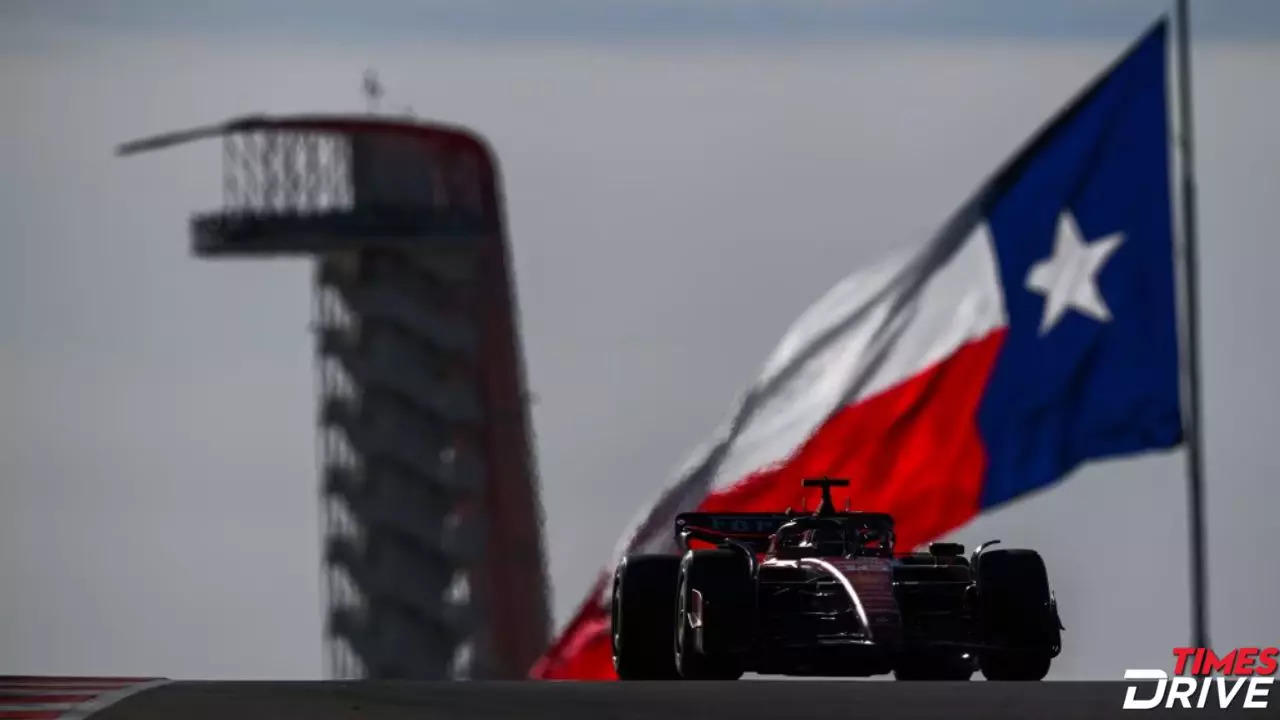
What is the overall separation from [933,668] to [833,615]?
85 centimetres

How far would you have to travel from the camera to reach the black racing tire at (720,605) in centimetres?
2364

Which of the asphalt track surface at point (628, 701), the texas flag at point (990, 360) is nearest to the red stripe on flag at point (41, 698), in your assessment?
the asphalt track surface at point (628, 701)

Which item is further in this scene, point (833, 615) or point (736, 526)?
point (736, 526)

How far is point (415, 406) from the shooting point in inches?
3351

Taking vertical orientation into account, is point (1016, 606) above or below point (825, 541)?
below

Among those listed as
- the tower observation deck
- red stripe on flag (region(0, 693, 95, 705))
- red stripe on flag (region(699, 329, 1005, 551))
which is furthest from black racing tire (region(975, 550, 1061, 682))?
the tower observation deck

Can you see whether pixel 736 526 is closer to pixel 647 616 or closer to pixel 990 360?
pixel 647 616

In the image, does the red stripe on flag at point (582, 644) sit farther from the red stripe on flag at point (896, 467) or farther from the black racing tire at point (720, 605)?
the black racing tire at point (720, 605)

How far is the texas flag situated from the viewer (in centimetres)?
3108

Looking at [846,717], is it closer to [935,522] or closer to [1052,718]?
[1052,718]

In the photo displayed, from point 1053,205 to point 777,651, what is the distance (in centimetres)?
960

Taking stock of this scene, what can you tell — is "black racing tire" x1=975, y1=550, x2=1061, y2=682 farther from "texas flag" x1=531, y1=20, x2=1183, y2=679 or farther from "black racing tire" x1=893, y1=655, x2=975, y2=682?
"texas flag" x1=531, y1=20, x2=1183, y2=679

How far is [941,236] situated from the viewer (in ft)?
107

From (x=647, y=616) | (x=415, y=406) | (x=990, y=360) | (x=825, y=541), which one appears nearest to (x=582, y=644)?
(x=990, y=360)
